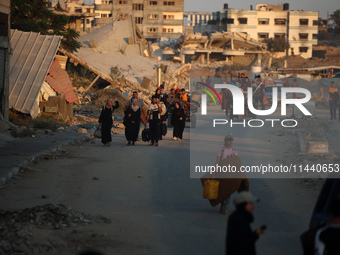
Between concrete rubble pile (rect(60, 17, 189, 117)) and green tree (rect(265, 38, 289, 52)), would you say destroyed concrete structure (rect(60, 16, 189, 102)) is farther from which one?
green tree (rect(265, 38, 289, 52))

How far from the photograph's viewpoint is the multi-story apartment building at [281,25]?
384 ft

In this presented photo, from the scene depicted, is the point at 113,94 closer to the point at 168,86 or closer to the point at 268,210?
the point at 168,86

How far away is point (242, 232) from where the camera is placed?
570 centimetres

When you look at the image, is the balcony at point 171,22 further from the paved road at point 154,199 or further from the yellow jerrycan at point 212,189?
the yellow jerrycan at point 212,189

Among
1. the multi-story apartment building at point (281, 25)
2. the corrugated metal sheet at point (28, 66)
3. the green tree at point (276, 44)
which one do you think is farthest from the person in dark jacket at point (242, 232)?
the multi-story apartment building at point (281, 25)

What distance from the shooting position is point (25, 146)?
17375 mm

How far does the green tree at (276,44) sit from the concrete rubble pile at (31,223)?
10586 centimetres

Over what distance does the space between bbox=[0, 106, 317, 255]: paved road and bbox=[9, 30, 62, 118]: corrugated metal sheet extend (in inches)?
289

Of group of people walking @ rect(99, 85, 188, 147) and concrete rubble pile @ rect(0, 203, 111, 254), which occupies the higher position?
group of people walking @ rect(99, 85, 188, 147)

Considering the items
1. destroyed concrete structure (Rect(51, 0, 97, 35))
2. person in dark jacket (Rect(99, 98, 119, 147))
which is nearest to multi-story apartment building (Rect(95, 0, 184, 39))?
destroyed concrete structure (Rect(51, 0, 97, 35))

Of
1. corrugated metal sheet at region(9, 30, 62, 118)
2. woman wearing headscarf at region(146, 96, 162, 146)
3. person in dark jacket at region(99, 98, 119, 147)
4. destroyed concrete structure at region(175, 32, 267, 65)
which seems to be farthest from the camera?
destroyed concrete structure at region(175, 32, 267, 65)

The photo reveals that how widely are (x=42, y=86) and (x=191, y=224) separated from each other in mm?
18703

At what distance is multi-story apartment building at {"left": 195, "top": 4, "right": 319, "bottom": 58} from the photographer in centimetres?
11712

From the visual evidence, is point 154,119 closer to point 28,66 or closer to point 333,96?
point 28,66
